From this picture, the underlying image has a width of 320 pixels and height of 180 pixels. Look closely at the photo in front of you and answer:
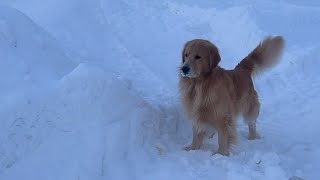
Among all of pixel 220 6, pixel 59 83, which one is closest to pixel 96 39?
pixel 220 6

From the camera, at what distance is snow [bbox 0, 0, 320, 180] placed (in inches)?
166

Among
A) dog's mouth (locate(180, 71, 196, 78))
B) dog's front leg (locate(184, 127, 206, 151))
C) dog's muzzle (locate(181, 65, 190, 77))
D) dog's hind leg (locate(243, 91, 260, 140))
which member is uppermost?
dog's muzzle (locate(181, 65, 190, 77))

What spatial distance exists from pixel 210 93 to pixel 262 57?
1207mm

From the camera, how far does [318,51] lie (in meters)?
7.59

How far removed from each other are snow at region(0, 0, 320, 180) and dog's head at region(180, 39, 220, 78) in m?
0.90

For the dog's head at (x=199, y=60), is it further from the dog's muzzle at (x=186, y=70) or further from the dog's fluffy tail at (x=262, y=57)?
the dog's fluffy tail at (x=262, y=57)

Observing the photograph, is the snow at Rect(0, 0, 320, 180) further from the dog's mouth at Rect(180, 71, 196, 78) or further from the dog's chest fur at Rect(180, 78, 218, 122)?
Result: the dog's mouth at Rect(180, 71, 196, 78)

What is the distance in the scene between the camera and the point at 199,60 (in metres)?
4.61

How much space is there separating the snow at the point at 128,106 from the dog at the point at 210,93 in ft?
0.87

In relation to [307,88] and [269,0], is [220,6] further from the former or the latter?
[307,88]

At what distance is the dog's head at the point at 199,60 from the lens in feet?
15.0

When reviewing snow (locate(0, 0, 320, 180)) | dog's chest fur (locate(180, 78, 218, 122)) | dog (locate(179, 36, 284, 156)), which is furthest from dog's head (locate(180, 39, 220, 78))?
snow (locate(0, 0, 320, 180))

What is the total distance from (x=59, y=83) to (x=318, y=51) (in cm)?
481

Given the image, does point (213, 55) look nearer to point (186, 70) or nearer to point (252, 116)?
point (186, 70)
